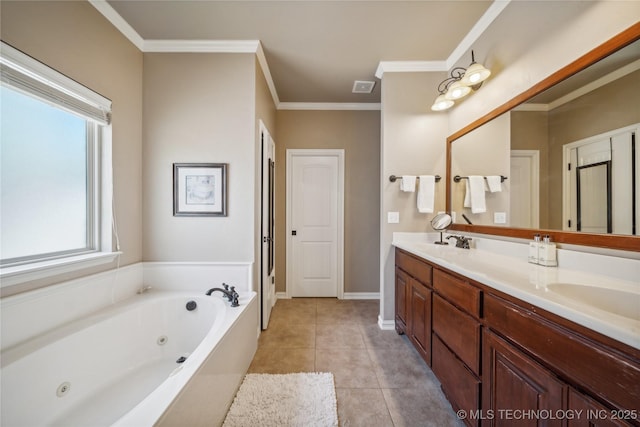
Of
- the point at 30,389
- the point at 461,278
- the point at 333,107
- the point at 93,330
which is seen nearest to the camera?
the point at 30,389

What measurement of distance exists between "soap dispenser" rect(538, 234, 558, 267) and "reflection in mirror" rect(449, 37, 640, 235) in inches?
4.2

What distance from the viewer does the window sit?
46.2 inches

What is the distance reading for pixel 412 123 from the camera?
7.55ft

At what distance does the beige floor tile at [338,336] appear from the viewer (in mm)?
2043

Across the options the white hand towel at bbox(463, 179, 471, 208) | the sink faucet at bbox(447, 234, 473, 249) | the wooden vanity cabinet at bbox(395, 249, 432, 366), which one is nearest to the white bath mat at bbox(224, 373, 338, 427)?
the wooden vanity cabinet at bbox(395, 249, 432, 366)

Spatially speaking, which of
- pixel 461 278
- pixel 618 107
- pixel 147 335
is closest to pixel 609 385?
pixel 461 278

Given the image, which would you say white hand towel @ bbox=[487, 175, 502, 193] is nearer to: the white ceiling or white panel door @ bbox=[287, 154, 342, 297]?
the white ceiling

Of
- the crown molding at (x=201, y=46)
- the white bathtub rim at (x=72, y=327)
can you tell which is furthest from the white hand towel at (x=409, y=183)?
the white bathtub rim at (x=72, y=327)

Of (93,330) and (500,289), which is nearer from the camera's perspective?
(500,289)

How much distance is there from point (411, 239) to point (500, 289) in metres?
1.35

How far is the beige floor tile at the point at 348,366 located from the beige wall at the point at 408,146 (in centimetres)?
69

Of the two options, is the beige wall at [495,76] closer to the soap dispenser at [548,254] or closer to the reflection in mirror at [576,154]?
the reflection in mirror at [576,154]

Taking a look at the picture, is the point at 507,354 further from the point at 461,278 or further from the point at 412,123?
the point at 412,123

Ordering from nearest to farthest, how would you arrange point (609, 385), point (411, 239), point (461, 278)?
point (609, 385) < point (461, 278) < point (411, 239)
